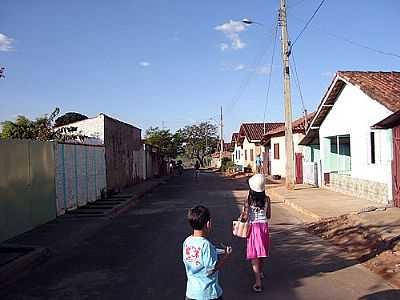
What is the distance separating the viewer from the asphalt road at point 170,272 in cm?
658

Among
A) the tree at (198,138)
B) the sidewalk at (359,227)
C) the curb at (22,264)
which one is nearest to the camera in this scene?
the curb at (22,264)

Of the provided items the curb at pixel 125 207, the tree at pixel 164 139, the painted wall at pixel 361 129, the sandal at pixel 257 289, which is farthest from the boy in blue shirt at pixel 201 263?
the tree at pixel 164 139

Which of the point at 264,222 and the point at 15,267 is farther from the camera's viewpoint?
the point at 15,267

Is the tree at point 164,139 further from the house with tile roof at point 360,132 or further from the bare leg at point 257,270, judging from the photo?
the bare leg at point 257,270

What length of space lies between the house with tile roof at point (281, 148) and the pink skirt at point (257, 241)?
21.4 meters

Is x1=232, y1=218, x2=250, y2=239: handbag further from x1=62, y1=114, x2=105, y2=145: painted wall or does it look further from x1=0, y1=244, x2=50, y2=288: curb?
x1=62, y1=114, x2=105, y2=145: painted wall

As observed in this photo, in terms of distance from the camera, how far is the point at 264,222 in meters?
6.78

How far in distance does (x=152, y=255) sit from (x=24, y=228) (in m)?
4.25

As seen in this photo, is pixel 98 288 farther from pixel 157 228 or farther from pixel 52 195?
pixel 52 195

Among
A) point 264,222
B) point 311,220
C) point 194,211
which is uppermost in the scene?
point 194,211

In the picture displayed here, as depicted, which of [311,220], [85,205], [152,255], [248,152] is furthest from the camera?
[248,152]

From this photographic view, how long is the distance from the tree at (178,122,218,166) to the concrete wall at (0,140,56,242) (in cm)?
8221

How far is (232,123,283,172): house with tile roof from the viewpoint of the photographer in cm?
4738

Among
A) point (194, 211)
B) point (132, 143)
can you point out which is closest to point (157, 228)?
point (194, 211)
